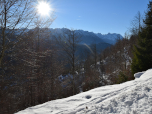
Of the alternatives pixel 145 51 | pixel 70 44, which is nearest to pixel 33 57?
pixel 70 44

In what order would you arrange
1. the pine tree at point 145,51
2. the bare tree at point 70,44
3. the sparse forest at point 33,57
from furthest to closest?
the bare tree at point 70,44 < the pine tree at point 145,51 < the sparse forest at point 33,57

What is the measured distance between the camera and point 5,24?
3248mm

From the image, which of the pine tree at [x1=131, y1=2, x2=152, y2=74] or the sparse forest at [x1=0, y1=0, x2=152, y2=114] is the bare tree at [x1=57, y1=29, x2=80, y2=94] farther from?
the pine tree at [x1=131, y1=2, x2=152, y2=74]

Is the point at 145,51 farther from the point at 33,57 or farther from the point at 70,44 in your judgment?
the point at 33,57

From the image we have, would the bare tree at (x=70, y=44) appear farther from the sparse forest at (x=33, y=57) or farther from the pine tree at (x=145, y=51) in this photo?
the pine tree at (x=145, y=51)

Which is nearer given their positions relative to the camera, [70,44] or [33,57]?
[33,57]

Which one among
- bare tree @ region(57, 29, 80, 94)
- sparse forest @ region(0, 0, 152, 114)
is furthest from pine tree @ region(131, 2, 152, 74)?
bare tree @ region(57, 29, 80, 94)

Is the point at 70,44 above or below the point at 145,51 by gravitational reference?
above

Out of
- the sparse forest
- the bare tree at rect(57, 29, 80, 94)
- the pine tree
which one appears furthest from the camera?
the bare tree at rect(57, 29, 80, 94)

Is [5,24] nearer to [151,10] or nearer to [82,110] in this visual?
[82,110]

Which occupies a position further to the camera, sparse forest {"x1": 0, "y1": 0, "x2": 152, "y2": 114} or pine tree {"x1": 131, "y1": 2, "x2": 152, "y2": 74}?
pine tree {"x1": 131, "y1": 2, "x2": 152, "y2": 74}

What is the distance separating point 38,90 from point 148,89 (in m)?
10.5

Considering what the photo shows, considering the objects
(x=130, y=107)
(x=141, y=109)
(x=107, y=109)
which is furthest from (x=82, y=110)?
(x=141, y=109)

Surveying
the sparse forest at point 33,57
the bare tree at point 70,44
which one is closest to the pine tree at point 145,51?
the sparse forest at point 33,57
